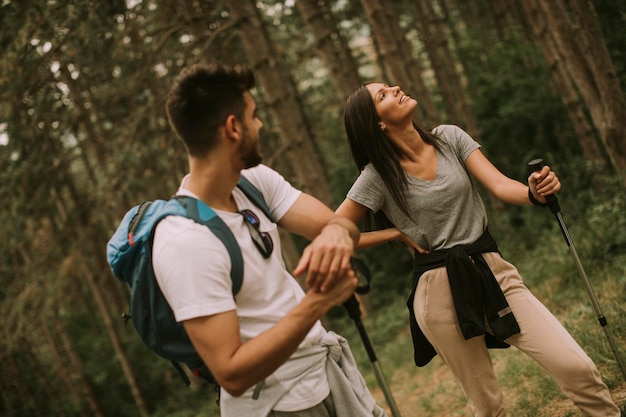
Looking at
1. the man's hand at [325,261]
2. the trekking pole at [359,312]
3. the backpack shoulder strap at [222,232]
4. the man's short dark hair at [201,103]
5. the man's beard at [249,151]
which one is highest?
the man's short dark hair at [201,103]

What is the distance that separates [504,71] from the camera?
1589cm

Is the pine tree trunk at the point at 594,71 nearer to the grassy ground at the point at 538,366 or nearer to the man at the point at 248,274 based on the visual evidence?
the grassy ground at the point at 538,366

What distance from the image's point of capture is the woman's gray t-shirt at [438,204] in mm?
3195

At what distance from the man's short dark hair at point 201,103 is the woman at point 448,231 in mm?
1177

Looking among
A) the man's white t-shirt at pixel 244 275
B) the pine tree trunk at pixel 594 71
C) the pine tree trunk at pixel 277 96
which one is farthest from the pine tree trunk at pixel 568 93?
the man's white t-shirt at pixel 244 275

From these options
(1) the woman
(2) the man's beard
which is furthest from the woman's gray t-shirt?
(2) the man's beard

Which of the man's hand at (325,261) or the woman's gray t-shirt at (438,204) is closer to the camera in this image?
the man's hand at (325,261)

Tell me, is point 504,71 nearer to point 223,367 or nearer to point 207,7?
point 207,7

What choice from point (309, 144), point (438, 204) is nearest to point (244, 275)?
point (438, 204)

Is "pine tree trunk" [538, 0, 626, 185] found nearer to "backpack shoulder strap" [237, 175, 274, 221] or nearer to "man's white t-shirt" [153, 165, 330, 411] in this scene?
"man's white t-shirt" [153, 165, 330, 411]

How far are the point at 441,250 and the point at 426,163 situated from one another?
52cm

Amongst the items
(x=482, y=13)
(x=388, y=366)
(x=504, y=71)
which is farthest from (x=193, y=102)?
(x=482, y=13)

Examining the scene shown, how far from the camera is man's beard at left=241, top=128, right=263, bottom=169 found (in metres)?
2.18

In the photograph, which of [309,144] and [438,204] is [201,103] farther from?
[309,144]
